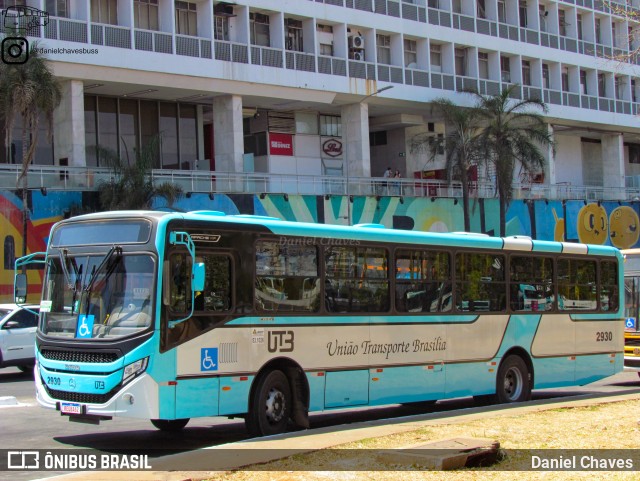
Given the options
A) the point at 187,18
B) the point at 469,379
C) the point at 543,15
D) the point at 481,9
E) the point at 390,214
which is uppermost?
the point at 543,15

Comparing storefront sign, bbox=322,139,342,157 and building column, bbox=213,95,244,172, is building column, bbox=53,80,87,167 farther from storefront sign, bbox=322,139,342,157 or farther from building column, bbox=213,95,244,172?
storefront sign, bbox=322,139,342,157

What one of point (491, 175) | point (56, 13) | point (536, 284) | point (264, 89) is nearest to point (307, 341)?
point (536, 284)

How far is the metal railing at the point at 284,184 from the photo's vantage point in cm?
3278

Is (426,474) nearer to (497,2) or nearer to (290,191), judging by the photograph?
(290,191)

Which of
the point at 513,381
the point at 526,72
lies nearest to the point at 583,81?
the point at 526,72

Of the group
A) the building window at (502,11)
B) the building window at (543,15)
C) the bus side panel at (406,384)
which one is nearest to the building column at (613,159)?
the building window at (543,15)

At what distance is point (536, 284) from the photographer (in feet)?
58.2

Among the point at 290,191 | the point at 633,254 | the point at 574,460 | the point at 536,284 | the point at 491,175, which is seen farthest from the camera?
the point at 491,175

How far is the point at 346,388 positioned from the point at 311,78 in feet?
101

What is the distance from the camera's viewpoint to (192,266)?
11688 millimetres

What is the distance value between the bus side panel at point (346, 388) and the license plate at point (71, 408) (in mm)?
3657

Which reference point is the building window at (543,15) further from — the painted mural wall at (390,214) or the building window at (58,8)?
the building window at (58,8)

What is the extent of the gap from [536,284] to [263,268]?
6.86m

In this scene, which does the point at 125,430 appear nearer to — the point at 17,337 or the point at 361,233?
the point at 361,233
